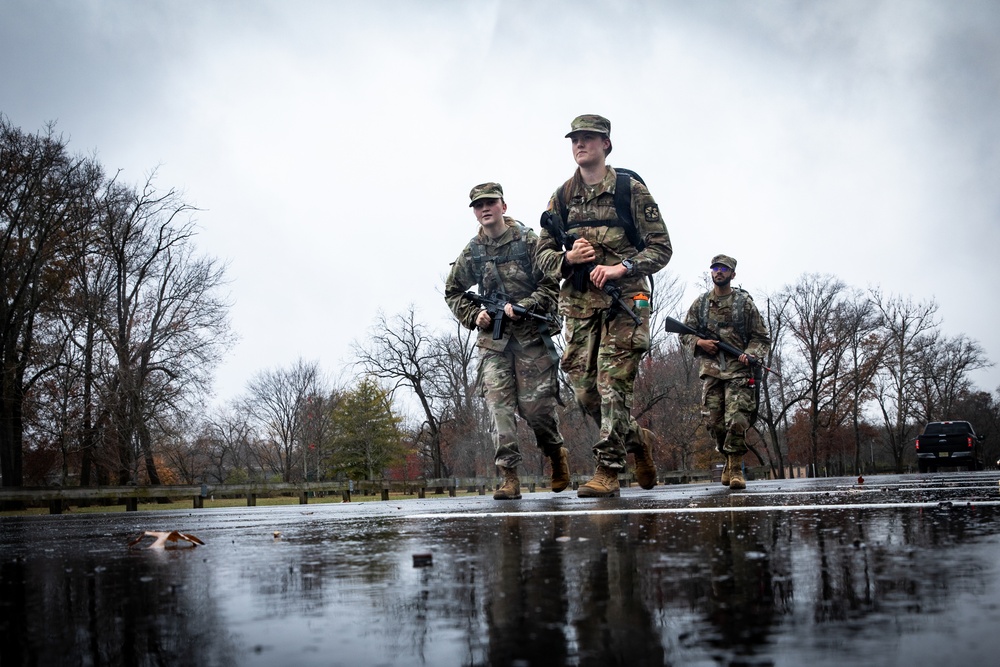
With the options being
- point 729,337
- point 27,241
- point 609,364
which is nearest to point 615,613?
point 609,364

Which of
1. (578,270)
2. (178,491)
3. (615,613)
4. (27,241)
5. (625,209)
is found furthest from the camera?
(27,241)

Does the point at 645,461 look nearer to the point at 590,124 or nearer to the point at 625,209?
the point at 625,209

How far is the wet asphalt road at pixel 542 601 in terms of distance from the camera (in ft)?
3.96

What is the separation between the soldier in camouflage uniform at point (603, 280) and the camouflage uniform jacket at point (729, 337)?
312 cm

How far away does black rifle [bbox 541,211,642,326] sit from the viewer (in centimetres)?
696

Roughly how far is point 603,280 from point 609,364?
0.68m

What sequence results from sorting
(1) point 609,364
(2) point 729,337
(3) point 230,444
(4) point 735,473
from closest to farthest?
(1) point 609,364 < (4) point 735,473 < (2) point 729,337 < (3) point 230,444

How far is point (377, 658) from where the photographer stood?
1212mm

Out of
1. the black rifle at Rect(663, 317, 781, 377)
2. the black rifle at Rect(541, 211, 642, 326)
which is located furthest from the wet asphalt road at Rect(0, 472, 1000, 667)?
the black rifle at Rect(663, 317, 781, 377)

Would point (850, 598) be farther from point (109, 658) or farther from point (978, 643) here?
point (109, 658)

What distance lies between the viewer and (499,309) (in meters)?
8.41

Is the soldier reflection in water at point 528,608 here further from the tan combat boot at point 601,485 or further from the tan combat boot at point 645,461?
the tan combat boot at point 645,461

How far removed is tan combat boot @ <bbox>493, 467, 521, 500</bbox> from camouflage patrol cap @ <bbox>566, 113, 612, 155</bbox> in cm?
308

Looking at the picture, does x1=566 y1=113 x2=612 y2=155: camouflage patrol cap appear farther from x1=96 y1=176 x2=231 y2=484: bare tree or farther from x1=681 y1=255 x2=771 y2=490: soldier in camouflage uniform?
x1=96 y1=176 x2=231 y2=484: bare tree
